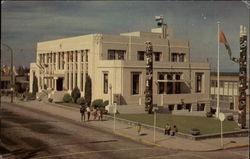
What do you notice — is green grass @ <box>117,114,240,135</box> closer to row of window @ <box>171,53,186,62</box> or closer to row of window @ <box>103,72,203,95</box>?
row of window @ <box>103,72,203,95</box>

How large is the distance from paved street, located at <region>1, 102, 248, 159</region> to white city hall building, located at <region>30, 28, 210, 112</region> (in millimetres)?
14813

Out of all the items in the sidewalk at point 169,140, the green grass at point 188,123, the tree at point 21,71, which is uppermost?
the tree at point 21,71

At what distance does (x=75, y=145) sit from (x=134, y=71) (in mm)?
24208

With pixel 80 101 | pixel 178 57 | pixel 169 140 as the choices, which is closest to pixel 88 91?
pixel 80 101

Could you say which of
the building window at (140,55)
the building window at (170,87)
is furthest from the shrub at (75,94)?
the building window at (170,87)

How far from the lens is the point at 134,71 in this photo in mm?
47938

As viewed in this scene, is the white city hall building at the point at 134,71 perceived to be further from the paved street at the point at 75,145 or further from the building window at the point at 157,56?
the paved street at the point at 75,145

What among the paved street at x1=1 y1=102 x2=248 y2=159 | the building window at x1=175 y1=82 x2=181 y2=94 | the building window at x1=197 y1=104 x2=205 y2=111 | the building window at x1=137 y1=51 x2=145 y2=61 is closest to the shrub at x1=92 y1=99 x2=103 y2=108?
the building window at x1=137 y1=51 x2=145 y2=61

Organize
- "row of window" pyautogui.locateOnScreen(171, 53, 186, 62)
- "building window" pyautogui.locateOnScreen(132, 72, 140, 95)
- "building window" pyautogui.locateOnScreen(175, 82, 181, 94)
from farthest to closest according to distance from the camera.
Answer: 1. "row of window" pyautogui.locateOnScreen(171, 53, 186, 62)
2. "building window" pyautogui.locateOnScreen(175, 82, 181, 94)
3. "building window" pyautogui.locateOnScreen(132, 72, 140, 95)

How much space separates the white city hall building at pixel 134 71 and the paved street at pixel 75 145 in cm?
1481

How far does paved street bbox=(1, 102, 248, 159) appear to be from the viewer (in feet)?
73.8

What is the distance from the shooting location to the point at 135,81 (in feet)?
159

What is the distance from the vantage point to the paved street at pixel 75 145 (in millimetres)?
22484

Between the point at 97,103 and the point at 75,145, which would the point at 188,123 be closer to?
the point at 75,145
